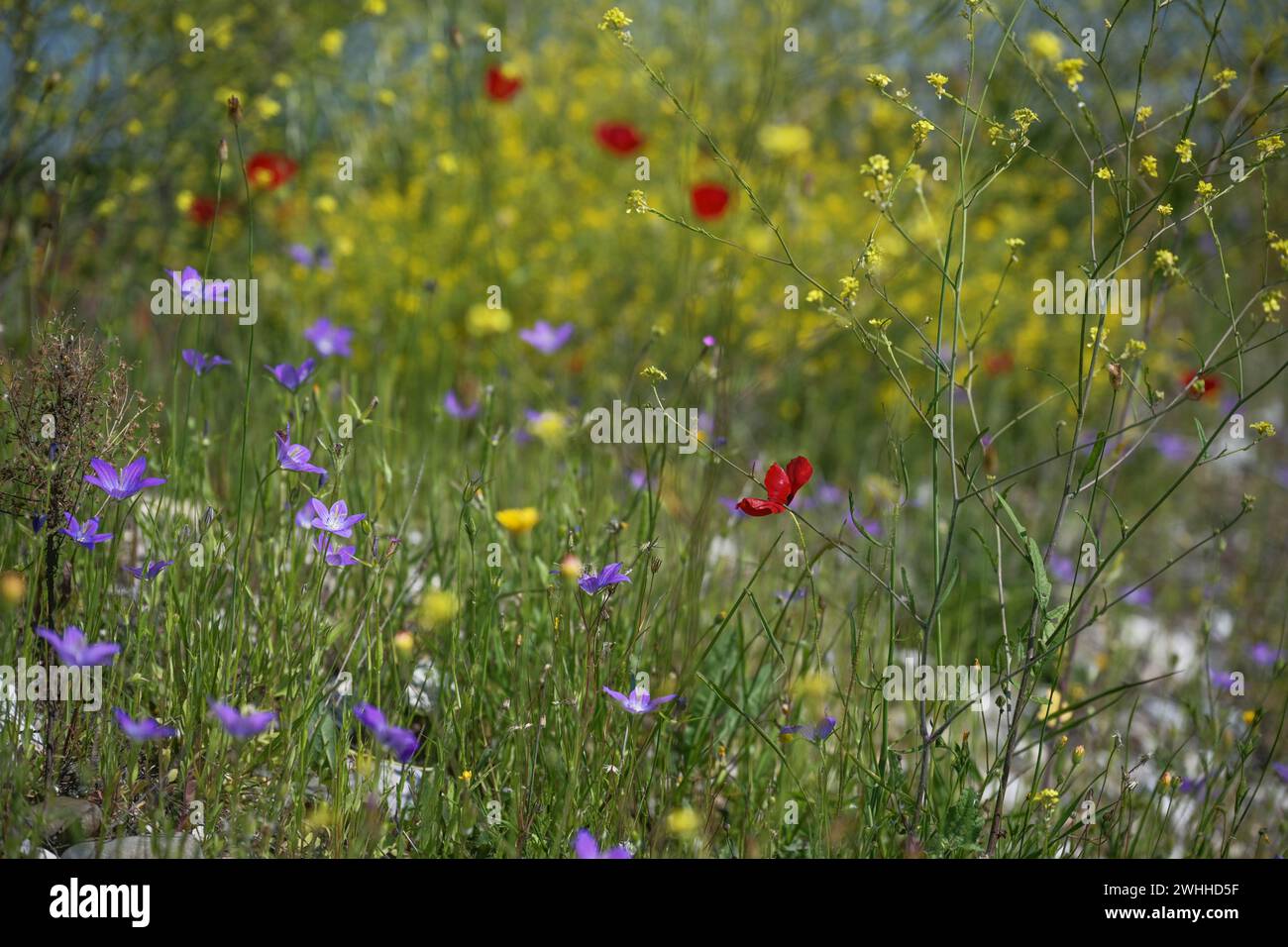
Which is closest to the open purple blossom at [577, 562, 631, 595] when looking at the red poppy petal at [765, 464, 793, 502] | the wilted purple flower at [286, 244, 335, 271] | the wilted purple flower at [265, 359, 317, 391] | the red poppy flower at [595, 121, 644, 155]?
the red poppy petal at [765, 464, 793, 502]

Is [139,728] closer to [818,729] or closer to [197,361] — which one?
[197,361]

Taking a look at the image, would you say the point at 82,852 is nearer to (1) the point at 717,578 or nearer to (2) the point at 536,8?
(1) the point at 717,578

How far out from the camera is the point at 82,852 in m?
1.58

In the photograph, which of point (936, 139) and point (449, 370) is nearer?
point (449, 370)

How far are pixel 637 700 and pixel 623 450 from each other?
101cm

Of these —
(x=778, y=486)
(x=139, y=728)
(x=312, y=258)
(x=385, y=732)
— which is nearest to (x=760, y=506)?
(x=778, y=486)

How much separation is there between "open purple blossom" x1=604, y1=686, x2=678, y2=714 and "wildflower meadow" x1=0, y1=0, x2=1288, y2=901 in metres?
0.01

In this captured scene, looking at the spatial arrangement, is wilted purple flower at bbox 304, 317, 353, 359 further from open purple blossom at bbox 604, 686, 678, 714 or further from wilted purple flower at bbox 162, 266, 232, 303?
open purple blossom at bbox 604, 686, 678, 714

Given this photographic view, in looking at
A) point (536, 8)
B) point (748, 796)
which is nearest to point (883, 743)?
point (748, 796)

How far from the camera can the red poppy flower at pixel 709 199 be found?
3969mm

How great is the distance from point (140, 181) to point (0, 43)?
0.73 metres

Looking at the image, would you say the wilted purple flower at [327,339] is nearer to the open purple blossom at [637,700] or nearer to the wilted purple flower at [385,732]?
the open purple blossom at [637,700]

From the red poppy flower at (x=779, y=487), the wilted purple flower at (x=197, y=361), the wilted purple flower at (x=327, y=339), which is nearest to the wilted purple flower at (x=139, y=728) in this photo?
the wilted purple flower at (x=197, y=361)

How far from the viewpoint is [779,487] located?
1.77 metres
